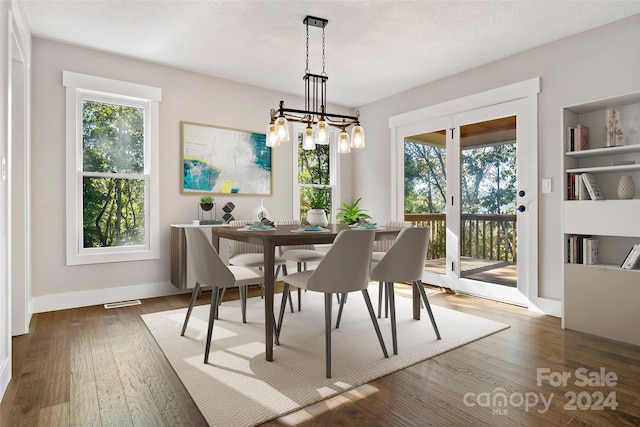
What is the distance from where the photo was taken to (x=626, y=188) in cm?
268

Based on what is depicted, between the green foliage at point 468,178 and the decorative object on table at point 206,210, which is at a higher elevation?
the green foliage at point 468,178

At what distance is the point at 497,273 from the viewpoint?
151 inches

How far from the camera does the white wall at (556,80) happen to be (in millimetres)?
2930

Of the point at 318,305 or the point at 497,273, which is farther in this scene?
the point at 497,273

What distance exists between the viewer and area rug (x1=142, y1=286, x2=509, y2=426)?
176cm

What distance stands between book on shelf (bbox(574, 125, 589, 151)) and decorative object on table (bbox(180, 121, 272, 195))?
10.8 ft

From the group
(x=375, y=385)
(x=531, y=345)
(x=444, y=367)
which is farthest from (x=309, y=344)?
(x=531, y=345)

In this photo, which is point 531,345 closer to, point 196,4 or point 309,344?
point 309,344

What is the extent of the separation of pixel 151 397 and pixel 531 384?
6.53 feet

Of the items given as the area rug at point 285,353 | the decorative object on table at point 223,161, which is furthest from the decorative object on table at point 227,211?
the area rug at point 285,353

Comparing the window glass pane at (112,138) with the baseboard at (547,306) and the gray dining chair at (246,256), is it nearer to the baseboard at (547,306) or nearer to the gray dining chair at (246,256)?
the gray dining chair at (246,256)

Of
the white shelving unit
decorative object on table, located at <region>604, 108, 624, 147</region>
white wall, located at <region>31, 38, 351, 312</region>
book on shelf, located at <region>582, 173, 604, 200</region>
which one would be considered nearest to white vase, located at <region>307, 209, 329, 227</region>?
white wall, located at <region>31, 38, 351, 312</region>

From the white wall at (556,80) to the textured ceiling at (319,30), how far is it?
10 cm

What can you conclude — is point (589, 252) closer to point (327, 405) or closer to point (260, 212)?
point (327, 405)
